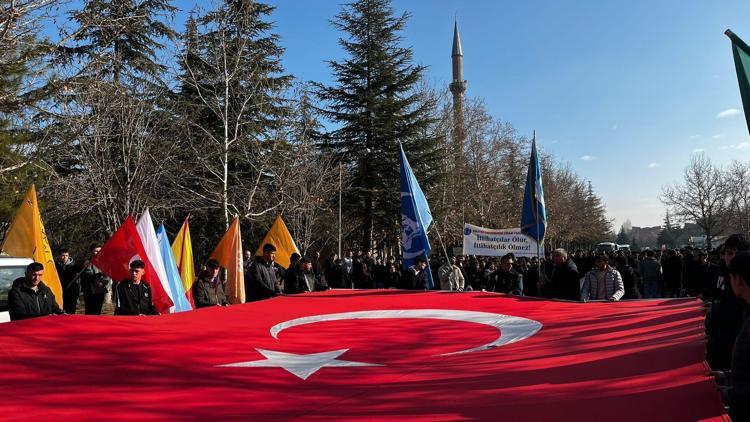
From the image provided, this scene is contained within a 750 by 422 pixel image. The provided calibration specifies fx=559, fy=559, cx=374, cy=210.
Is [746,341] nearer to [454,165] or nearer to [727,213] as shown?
[454,165]

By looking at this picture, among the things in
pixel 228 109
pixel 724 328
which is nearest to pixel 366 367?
pixel 724 328

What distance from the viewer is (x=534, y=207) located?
1231 cm

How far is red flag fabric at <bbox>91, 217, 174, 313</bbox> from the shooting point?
895cm

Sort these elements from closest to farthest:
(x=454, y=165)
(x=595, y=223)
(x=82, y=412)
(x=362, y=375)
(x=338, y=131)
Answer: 1. (x=82, y=412)
2. (x=362, y=375)
3. (x=338, y=131)
4. (x=454, y=165)
5. (x=595, y=223)

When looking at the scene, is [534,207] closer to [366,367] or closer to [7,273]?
[366,367]

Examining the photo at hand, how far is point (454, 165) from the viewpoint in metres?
43.0

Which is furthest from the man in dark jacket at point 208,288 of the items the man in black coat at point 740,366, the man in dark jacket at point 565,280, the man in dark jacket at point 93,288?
the man in black coat at point 740,366

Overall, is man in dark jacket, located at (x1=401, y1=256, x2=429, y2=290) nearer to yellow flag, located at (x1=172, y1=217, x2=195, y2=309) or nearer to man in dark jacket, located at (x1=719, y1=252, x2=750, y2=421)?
yellow flag, located at (x1=172, y1=217, x2=195, y2=309)

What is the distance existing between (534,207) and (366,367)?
322 inches

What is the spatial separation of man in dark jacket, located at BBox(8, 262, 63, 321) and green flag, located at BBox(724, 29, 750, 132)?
7985 mm

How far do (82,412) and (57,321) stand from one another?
98.1 inches

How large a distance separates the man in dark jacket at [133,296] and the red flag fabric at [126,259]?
0.69m

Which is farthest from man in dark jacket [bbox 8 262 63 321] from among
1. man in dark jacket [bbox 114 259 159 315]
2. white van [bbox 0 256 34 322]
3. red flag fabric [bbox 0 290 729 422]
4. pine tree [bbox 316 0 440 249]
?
pine tree [bbox 316 0 440 249]

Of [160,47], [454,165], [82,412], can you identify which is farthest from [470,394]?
[454,165]
